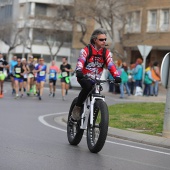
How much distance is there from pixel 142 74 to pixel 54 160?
22.7 m

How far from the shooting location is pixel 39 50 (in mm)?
73938

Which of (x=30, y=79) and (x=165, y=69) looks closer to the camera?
(x=165, y=69)

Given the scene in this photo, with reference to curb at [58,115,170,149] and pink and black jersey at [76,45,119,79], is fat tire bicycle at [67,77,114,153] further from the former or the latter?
curb at [58,115,170,149]

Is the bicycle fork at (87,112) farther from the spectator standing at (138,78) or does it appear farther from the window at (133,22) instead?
the window at (133,22)

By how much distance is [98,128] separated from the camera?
32.3 ft

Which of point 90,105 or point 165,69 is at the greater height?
point 165,69

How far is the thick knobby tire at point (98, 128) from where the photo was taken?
9.60m

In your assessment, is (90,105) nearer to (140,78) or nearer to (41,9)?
(140,78)

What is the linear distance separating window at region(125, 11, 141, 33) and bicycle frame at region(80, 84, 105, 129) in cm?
3985

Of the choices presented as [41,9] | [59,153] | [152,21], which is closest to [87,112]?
[59,153]

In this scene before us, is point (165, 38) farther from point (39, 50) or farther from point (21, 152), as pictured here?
point (21, 152)

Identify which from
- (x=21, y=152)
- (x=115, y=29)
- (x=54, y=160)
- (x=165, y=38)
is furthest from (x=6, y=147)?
(x=115, y=29)

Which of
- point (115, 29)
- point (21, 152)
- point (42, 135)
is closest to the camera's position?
point (21, 152)

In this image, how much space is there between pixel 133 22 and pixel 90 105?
41153mm
